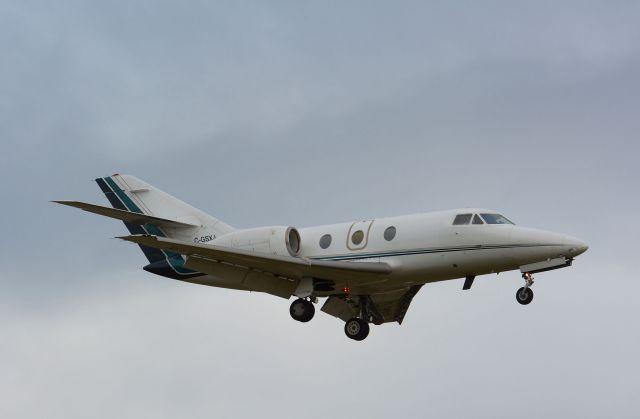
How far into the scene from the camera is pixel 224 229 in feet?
120

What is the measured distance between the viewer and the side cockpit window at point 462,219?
31.9 metres

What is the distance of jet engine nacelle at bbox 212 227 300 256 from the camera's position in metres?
33.4

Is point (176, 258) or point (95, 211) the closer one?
point (95, 211)

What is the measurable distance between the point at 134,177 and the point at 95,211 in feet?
25.5

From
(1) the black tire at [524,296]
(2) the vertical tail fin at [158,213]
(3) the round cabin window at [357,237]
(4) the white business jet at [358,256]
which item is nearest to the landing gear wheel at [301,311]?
(4) the white business jet at [358,256]

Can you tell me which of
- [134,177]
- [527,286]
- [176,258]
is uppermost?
[134,177]

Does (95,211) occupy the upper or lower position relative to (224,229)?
lower

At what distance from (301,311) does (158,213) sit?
281 inches

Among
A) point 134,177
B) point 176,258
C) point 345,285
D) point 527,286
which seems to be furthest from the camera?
point 134,177

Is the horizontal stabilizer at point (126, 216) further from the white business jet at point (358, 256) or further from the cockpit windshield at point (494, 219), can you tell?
the cockpit windshield at point (494, 219)

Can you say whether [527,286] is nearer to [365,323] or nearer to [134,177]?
[365,323]

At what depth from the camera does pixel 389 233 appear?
3259cm

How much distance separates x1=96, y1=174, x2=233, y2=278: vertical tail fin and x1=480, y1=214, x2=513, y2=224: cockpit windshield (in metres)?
8.38

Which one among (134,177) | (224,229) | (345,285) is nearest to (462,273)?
(345,285)
